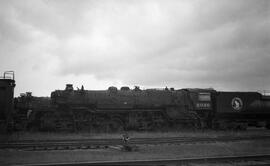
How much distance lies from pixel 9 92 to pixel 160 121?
11.6 m

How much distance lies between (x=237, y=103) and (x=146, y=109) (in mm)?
8420

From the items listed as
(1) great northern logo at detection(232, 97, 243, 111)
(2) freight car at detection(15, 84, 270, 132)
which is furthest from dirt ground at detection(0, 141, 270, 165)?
(1) great northern logo at detection(232, 97, 243, 111)

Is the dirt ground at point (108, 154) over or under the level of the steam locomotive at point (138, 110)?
under

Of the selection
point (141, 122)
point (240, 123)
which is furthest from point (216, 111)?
point (141, 122)

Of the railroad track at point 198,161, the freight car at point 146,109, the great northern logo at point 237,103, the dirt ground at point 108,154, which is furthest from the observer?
the great northern logo at point 237,103

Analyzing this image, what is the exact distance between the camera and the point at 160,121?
23219 mm

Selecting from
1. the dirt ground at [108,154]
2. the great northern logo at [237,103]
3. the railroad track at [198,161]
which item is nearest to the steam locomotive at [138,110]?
the great northern logo at [237,103]

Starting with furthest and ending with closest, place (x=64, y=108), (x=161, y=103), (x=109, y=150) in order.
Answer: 1. (x=161, y=103)
2. (x=64, y=108)
3. (x=109, y=150)

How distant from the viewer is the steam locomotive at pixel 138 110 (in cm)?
2134

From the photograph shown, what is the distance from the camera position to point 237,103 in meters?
25.4

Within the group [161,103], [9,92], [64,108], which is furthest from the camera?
[161,103]

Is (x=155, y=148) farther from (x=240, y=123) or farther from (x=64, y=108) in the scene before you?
(x=240, y=123)

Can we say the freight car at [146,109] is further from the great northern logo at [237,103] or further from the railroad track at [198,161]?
the railroad track at [198,161]

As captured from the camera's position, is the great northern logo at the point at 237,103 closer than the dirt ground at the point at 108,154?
No
